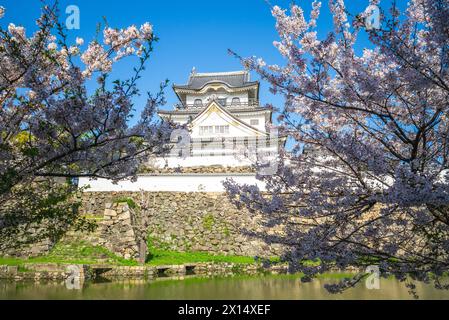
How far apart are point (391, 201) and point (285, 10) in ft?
7.25

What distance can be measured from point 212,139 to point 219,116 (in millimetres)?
2368

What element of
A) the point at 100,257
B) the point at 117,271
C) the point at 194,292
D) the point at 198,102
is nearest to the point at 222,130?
the point at 198,102

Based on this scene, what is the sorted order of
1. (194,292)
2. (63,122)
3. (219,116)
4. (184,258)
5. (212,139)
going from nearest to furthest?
(63,122) < (194,292) < (184,258) < (212,139) < (219,116)

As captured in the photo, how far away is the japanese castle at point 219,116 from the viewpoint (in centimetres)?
2086

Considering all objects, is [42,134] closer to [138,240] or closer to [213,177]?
[138,240]

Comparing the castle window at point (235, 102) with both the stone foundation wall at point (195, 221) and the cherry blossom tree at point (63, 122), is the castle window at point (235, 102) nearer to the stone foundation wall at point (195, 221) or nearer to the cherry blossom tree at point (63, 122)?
the stone foundation wall at point (195, 221)

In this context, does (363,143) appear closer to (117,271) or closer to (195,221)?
(117,271)

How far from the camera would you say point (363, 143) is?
11.2ft

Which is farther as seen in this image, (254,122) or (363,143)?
(254,122)

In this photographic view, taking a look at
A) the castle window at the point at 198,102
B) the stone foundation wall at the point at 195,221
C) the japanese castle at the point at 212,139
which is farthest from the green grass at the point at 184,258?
the castle window at the point at 198,102

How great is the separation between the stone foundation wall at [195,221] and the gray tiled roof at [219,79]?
570 inches

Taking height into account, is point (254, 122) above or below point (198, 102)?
below

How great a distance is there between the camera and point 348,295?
7027mm

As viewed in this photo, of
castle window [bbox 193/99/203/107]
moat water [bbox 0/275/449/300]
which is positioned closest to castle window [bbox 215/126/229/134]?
castle window [bbox 193/99/203/107]
